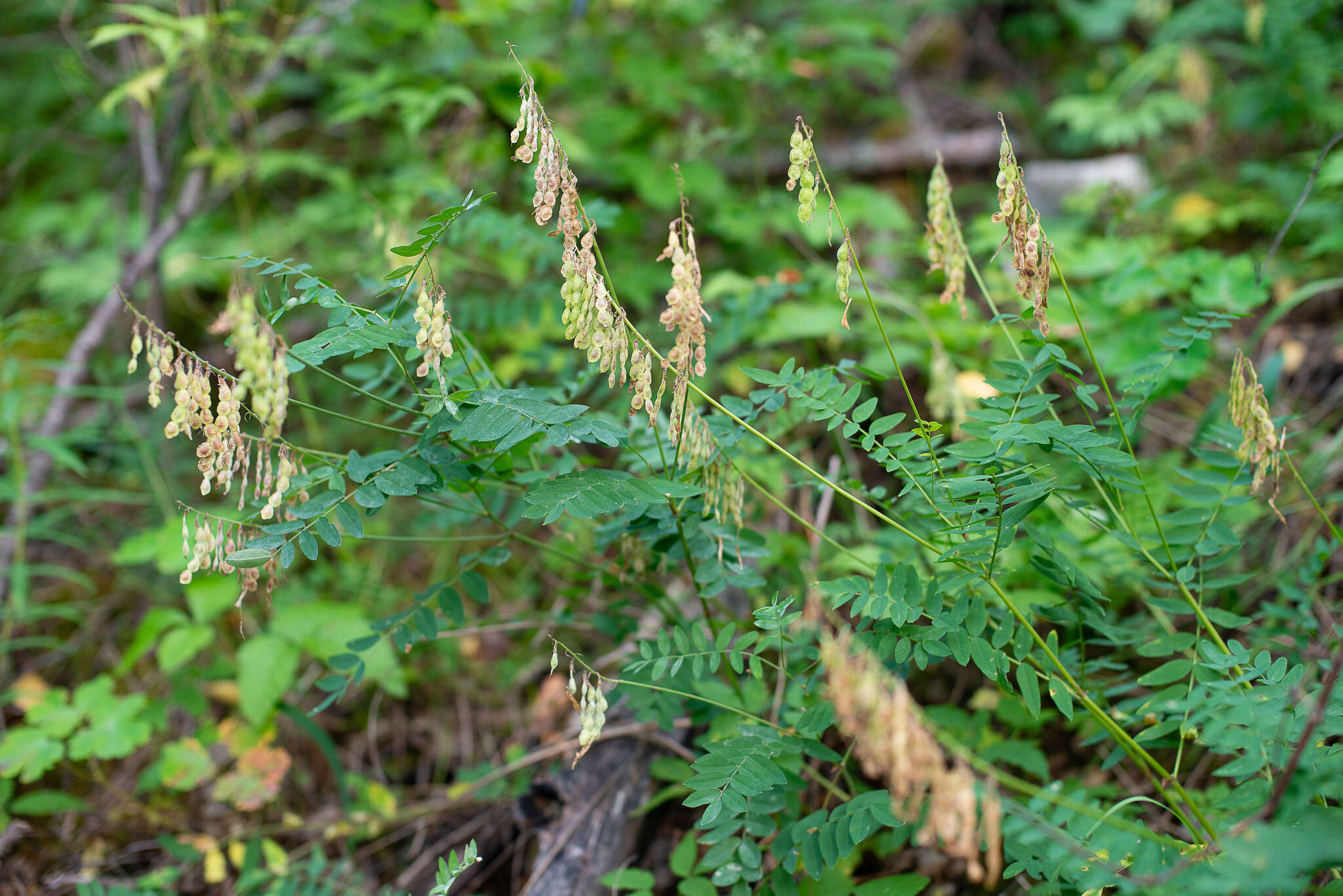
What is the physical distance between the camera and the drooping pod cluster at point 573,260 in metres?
1.24

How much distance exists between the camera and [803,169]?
1.27 meters

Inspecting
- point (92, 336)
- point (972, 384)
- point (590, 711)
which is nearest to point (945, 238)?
point (590, 711)

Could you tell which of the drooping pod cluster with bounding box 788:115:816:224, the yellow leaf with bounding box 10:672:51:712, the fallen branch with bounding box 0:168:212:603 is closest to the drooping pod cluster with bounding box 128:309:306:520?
the drooping pod cluster with bounding box 788:115:816:224

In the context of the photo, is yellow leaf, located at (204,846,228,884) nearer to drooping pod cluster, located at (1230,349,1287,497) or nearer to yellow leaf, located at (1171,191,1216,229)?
drooping pod cluster, located at (1230,349,1287,497)

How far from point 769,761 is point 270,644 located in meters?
1.61

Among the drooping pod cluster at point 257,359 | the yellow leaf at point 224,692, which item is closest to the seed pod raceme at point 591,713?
the drooping pod cluster at point 257,359

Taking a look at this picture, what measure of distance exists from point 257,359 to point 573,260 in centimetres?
46

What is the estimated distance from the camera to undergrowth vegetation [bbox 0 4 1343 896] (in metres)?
1.26

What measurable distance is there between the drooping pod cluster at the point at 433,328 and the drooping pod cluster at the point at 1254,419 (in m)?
1.32

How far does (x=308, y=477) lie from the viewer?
1.44m

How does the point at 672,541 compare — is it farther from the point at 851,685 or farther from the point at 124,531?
the point at 124,531

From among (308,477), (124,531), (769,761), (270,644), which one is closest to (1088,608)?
(769,761)

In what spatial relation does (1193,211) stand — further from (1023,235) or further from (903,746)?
(903,746)

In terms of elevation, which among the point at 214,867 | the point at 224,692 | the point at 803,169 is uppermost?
the point at 803,169
